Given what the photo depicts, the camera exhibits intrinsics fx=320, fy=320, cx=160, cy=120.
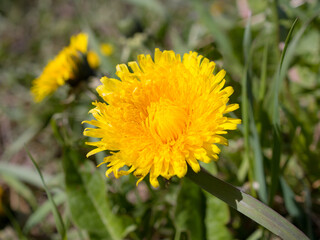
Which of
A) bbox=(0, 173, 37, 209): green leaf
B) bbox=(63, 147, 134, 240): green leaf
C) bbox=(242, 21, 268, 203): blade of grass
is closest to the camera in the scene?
bbox=(242, 21, 268, 203): blade of grass

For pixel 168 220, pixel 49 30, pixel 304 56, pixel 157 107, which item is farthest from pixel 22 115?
pixel 304 56

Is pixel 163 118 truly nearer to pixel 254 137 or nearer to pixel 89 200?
pixel 254 137

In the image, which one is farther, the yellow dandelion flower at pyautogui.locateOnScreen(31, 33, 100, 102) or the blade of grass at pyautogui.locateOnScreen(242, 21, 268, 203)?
the yellow dandelion flower at pyautogui.locateOnScreen(31, 33, 100, 102)

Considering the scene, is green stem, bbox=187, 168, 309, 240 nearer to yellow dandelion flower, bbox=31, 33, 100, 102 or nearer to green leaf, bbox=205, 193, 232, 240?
green leaf, bbox=205, 193, 232, 240

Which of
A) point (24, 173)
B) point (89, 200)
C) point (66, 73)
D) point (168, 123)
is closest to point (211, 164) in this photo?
point (168, 123)

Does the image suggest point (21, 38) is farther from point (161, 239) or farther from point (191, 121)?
point (191, 121)

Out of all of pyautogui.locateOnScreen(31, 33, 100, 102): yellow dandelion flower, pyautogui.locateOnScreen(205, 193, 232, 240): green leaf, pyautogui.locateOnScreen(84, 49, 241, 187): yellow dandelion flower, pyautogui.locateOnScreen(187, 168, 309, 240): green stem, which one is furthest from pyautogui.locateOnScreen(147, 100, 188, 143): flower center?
pyautogui.locateOnScreen(31, 33, 100, 102): yellow dandelion flower
